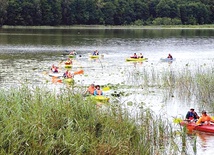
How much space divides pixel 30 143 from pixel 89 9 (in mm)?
125903

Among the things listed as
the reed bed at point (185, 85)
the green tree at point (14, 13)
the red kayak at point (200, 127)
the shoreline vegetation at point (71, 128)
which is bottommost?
the red kayak at point (200, 127)

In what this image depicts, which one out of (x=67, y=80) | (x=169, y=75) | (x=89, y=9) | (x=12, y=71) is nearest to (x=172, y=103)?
(x=169, y=75)

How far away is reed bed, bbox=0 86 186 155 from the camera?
12.3 m

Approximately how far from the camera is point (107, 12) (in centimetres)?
13650

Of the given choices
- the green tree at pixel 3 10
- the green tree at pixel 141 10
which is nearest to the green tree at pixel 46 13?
the green tree at pixel 3 10

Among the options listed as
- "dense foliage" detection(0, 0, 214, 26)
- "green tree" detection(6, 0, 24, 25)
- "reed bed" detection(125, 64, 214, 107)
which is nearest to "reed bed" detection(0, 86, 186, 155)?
"reed bed" detection(125, 64, 214, 107)

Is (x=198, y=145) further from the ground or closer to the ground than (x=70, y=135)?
closer to the ground

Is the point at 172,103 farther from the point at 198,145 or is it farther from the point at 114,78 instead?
the point at 114,78

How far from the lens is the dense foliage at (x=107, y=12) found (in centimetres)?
12050

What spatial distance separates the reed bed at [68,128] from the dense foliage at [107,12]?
4191 inches

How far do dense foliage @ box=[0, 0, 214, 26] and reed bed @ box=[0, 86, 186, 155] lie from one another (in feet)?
349

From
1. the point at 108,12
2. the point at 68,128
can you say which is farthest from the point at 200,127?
the point at 108,12

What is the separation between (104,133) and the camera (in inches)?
538

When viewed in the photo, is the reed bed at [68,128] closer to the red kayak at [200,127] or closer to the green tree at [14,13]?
the red kayak at [200,127]
